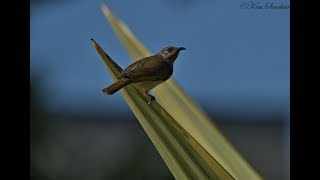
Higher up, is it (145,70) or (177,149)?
(145,70)

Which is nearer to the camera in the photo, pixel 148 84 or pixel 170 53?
pixel 148 84

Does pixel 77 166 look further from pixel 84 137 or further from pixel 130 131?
pixel 130 131

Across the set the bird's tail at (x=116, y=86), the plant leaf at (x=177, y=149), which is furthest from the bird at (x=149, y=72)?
the plant leaf at (x=177, y=149)

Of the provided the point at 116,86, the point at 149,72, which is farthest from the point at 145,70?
the point at 116,86

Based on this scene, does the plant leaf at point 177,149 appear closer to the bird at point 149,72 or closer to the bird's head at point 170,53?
the bird at point 149,72

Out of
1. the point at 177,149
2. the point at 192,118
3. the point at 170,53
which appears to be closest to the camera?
the point at 177,149

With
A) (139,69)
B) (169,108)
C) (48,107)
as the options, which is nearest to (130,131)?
(48,107)

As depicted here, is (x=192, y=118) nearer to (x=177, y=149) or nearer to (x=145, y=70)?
(x=177, y=149)

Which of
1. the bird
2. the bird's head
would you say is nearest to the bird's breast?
the bird
